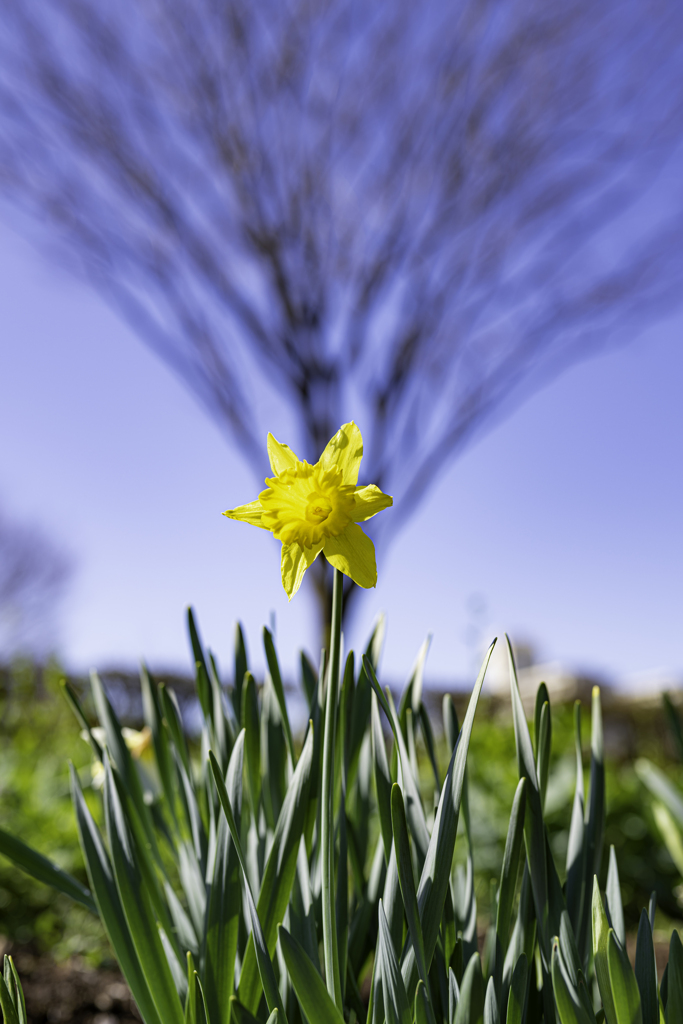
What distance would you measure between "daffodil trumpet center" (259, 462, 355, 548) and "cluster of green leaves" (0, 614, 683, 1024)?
131 mm

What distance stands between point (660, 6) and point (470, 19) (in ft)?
3.79

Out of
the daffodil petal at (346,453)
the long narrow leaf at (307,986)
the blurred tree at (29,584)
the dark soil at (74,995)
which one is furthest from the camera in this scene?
the blurred tree at (29,584)

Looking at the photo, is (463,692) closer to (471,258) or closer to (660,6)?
(471,258)

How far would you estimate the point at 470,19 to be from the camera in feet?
13.8

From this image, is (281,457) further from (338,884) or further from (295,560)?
(338,884)

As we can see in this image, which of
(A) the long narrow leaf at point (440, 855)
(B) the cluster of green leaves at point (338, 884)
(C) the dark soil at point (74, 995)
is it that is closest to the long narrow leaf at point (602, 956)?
(B) the cluster of green leaves at point (338, 884)

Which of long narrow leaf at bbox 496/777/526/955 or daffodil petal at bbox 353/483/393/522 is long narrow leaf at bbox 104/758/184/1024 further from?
daffodil petal at bbox 353/483/393/522

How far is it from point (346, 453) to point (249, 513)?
11 centimetres

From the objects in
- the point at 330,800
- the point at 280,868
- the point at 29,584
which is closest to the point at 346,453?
the point at 330,800

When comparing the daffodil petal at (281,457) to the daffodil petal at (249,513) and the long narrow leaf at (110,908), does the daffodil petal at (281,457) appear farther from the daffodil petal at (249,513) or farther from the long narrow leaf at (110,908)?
the long narrow leaf at (110,908)

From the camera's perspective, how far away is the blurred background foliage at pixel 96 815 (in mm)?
1716

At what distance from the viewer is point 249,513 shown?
647mm

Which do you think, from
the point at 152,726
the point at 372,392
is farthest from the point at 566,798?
Answer: the point at 372,392

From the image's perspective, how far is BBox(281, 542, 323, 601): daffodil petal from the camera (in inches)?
25.0
